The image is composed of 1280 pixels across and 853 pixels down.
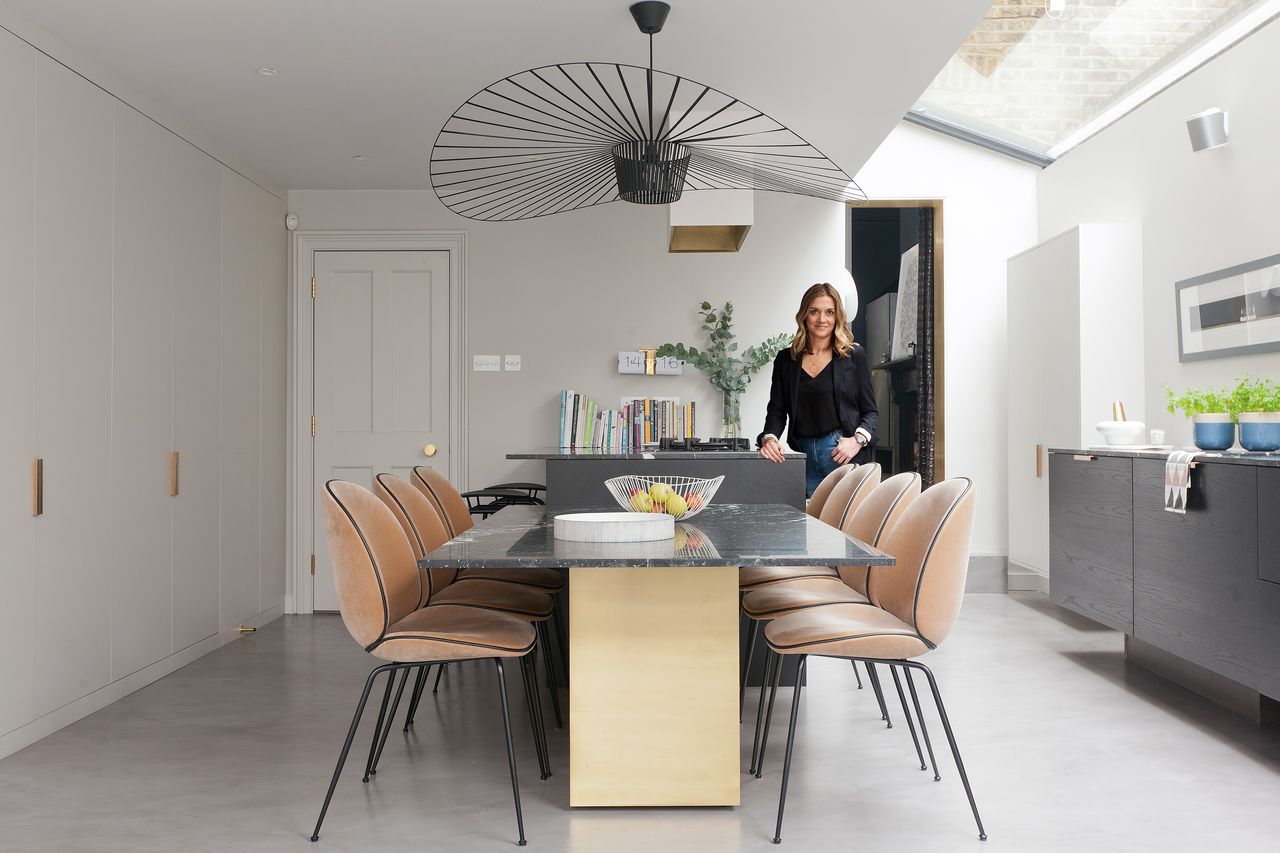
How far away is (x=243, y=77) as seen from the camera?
4.02m

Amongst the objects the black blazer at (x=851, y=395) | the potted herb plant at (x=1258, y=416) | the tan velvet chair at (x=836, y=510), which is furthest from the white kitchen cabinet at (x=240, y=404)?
the potted herb plant at (x=1258, y=416)

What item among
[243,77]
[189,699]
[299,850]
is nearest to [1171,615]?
[299,850]

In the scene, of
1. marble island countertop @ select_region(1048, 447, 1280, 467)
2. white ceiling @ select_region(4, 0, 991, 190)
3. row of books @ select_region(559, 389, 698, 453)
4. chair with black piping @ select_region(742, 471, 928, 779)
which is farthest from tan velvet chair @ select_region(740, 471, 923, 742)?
row of books @ select_region(559, 389, 698, 453)

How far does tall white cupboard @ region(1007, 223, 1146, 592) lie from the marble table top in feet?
8.86

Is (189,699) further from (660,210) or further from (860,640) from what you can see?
(660,210)

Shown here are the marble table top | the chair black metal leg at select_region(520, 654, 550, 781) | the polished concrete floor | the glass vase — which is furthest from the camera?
the glass vase

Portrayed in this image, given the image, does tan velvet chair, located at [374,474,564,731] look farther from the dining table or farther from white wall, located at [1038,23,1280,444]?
white wall, located at [1038,23,1280,444]

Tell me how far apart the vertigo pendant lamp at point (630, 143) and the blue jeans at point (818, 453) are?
119 centimetres

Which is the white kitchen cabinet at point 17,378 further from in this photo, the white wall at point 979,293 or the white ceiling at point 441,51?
the white wall at point 979,293

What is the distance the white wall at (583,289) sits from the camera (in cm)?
588

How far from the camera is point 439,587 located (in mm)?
3523

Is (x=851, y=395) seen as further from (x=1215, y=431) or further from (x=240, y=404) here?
(x=240, y=404)

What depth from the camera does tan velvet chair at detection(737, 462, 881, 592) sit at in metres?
3.54

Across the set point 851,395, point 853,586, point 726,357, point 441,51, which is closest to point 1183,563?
point 853,586
